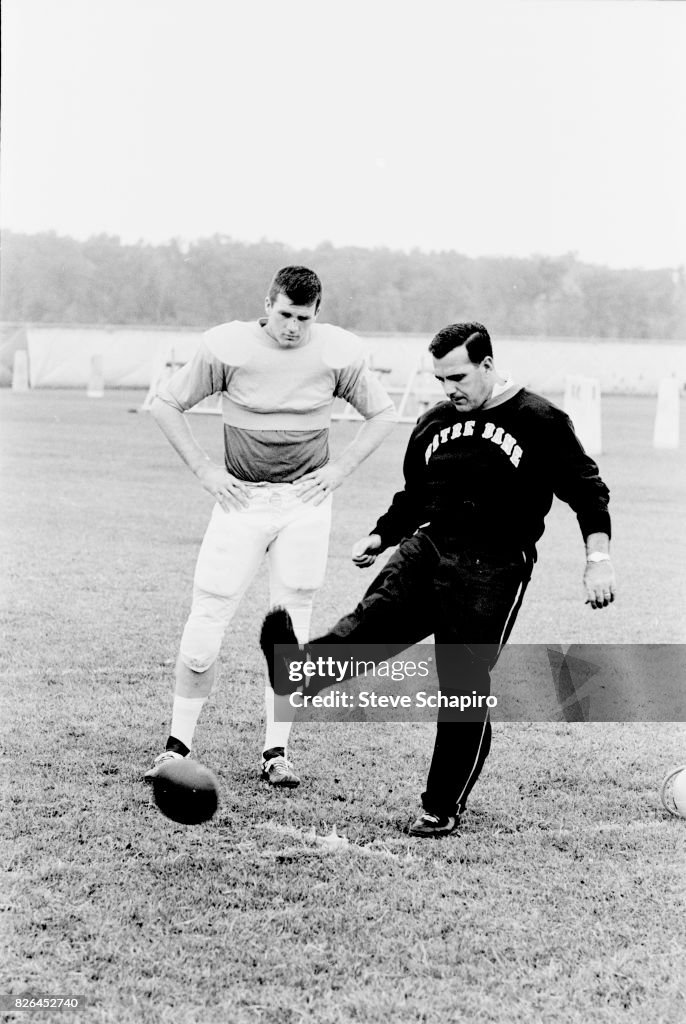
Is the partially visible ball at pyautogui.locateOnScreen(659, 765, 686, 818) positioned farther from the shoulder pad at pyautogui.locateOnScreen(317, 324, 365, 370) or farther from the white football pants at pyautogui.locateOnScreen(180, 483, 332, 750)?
the shoulder pad at pyautogui.locateOnScreen(317, 324, 365, 370)

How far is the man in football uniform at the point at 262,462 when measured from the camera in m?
3.98

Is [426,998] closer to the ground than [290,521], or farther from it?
closer to the ground

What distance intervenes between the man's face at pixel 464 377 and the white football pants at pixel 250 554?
705mm

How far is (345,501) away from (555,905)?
8.00 m

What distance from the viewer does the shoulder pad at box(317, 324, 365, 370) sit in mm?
4047

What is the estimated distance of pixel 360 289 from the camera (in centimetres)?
3091

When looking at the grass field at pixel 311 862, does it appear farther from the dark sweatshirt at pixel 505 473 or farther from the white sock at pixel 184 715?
the dark sweatshirt at pixel 505 473

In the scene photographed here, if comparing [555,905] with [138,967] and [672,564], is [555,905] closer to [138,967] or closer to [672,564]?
[138,967]

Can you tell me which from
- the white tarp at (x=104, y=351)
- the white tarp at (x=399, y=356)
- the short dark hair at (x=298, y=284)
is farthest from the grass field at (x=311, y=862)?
the white tarp at (x=104, y=351)

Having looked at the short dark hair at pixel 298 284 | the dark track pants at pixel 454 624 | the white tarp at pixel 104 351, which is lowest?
the white tarp at pixel 104 351

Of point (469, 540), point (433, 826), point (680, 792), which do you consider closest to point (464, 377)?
point (469, 540)

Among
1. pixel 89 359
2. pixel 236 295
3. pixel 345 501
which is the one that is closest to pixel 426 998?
pixel 345 501

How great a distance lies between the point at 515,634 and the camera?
258 inches

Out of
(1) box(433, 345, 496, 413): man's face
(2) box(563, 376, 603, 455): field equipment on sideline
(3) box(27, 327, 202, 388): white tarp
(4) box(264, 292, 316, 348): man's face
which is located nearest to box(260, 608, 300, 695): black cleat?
(1) box(433, 345, 496, 413): man's face
